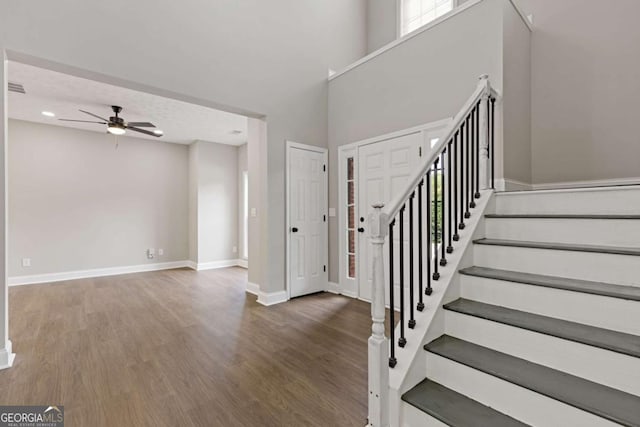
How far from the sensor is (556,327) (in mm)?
1491

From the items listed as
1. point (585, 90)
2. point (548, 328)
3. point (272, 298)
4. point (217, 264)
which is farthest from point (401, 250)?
point (217, 264)

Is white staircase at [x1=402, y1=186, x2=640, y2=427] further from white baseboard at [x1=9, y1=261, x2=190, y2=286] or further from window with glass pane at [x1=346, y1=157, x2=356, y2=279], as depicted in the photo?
white baseboard at [x1=9, y1=261, x2=190, y2=286]

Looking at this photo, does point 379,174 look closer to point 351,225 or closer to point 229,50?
point 351,225

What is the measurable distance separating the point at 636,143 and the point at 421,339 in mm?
3221

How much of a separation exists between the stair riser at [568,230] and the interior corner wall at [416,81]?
1.51m

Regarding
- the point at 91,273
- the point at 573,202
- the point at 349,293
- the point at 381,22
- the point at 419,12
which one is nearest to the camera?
→ the point at 573,202

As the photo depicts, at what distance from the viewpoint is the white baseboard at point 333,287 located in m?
4.40

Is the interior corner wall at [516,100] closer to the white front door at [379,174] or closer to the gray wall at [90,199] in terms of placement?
the white front door at [379,174]

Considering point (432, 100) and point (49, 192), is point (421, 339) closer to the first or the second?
point (432, 100)

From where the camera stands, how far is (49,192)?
5480 millimetres

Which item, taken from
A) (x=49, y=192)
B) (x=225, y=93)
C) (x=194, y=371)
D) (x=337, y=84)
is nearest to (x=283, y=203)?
(x=225, y=93)

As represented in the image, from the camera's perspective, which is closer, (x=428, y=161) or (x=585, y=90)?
(x=428, y=161)

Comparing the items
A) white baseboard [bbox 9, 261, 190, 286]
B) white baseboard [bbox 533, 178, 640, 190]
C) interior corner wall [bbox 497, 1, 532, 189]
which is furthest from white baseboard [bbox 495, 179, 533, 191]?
white baseboard [bbox 9, 261, 190, 286]

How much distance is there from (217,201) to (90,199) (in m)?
2.42
